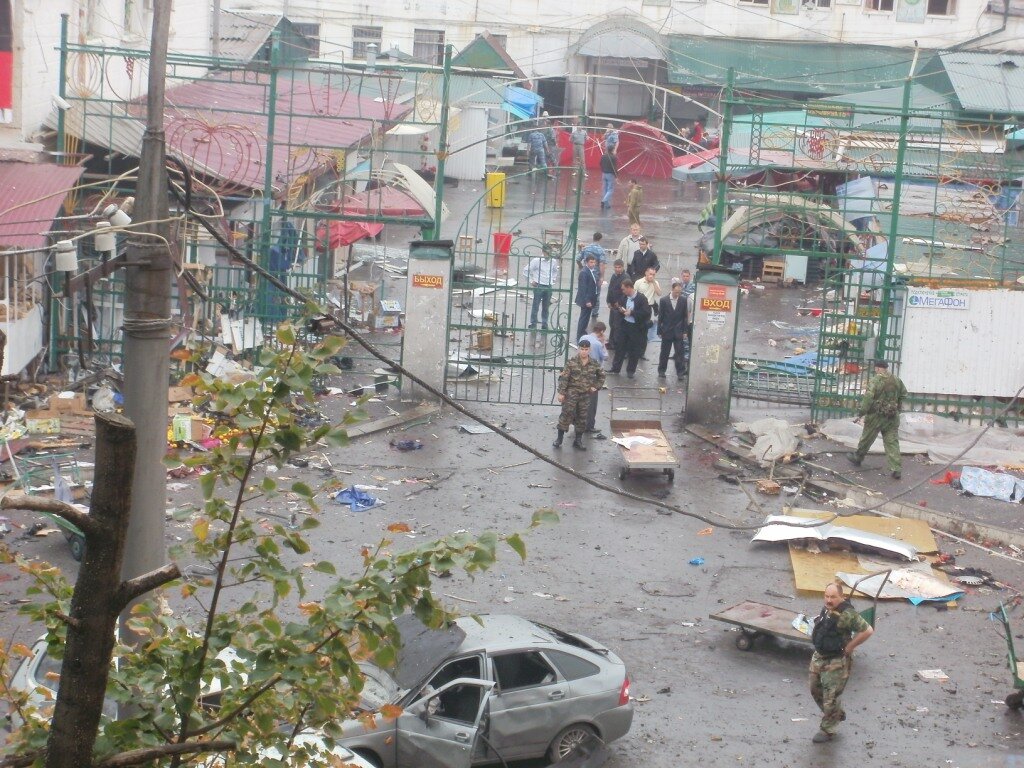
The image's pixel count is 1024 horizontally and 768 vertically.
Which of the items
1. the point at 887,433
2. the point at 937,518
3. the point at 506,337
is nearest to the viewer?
the point at 937,518

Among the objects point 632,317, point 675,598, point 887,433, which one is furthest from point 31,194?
point 887,433

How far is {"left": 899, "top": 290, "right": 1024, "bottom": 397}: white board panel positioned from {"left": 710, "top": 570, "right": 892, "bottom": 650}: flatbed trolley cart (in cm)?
670

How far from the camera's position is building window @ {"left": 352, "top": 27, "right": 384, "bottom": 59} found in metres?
45.7

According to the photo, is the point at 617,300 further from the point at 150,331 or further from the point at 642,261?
the point at 150,331

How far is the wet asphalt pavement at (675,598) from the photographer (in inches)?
378

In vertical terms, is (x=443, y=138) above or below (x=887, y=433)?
above

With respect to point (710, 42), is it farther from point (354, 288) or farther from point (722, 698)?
point (722, 698)

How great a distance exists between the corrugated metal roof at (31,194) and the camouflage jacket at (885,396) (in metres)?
10.0

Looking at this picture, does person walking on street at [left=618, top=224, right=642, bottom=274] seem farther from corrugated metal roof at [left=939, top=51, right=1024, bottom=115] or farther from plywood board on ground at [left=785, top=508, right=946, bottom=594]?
corrugated metal roof at [left=939, top=51, right=1024, bottom=115]

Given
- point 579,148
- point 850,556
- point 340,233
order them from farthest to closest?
point 579,148
point 340,233
point 850,556

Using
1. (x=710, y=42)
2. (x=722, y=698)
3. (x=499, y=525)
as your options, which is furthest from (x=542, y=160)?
(x=722, y=698)

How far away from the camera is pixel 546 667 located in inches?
358

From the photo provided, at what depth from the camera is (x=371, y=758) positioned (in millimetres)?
8547

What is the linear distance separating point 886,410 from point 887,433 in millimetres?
287
